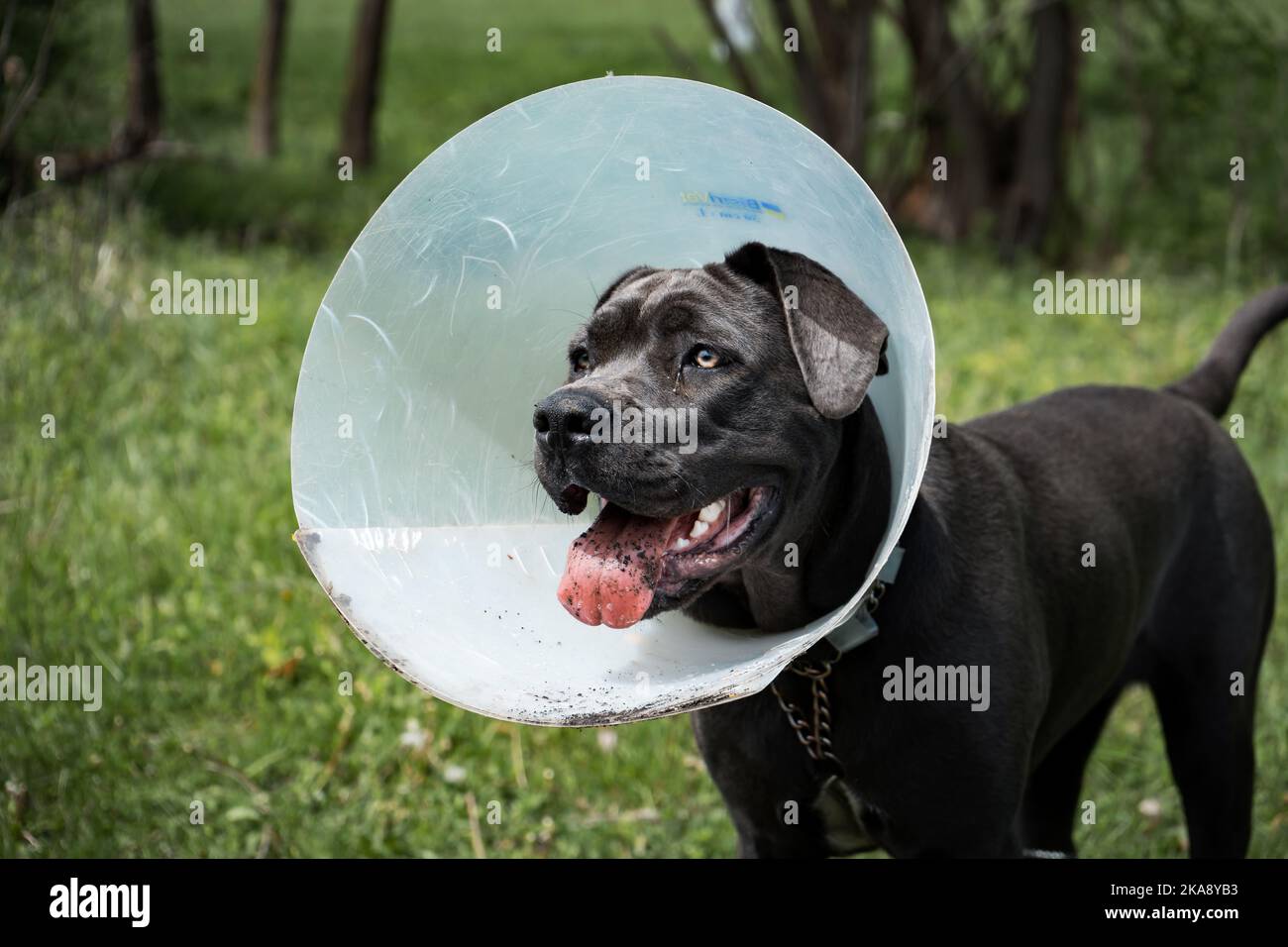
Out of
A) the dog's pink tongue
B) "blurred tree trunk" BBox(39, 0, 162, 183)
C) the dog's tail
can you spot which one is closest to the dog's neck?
the dog's pink tongue

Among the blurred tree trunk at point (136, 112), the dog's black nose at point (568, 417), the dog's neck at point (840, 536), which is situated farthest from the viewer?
the blurred tree trunk at point (136, 112)

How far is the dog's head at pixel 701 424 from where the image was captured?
2.54 metres

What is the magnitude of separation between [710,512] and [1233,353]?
2129 mm

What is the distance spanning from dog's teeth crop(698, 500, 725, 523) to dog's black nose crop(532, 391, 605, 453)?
42cm

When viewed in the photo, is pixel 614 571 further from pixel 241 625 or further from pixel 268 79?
pixel 268 79

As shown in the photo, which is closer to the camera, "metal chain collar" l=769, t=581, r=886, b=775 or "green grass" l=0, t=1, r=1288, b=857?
"metal chain collar" l=769, t=581, r=886, b=775

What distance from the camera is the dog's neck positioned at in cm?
286

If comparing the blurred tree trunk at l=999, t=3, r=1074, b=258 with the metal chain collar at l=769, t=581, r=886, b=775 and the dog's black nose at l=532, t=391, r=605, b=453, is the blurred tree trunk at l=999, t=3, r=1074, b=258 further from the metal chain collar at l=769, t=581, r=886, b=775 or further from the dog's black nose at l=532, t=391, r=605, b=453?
the dog's black nose at l=532, t=391, r=605, b=453

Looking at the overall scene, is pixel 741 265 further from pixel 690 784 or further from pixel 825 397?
pixel 690 784

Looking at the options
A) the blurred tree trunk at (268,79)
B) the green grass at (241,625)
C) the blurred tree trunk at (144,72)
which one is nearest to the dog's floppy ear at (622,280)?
the green grass at (241,625)

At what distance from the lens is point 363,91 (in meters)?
13.4

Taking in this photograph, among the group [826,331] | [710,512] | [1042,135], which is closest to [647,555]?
[710,512]

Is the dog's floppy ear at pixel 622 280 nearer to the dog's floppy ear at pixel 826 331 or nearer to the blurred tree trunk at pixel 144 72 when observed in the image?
the dog's floppy ear at pixel 826 331
